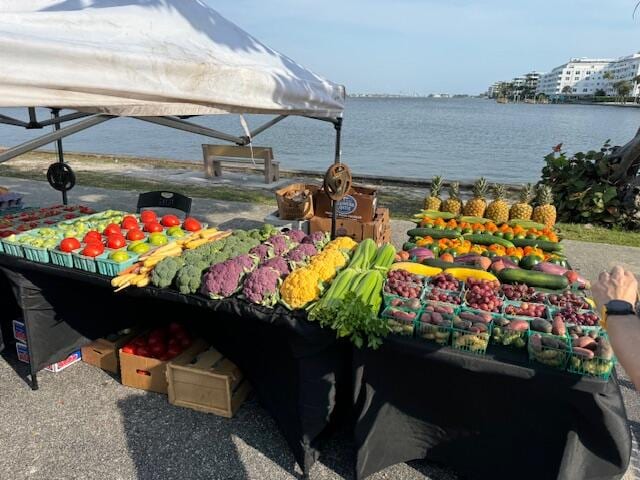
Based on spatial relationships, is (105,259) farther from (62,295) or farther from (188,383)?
(188,383)

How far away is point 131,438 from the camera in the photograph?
296cm

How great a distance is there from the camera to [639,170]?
873 cm

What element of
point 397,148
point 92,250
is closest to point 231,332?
point 92,250

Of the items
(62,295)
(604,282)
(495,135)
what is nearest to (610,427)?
(604,282)

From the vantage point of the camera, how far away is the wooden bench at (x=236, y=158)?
11953 millimetres

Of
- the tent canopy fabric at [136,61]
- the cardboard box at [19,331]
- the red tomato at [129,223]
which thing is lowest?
the cardboard box at [19,331]

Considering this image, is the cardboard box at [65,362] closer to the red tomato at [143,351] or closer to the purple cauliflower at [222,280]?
the red tomato at [143,351]

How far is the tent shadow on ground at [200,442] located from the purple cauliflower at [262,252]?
1.12 meters

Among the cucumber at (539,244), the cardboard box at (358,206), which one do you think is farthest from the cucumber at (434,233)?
the cardboard box at (358,206)

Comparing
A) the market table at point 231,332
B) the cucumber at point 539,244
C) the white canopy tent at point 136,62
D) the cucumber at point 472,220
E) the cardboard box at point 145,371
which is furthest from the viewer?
the cucumber at point 472,220

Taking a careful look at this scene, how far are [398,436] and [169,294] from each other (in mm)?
1636

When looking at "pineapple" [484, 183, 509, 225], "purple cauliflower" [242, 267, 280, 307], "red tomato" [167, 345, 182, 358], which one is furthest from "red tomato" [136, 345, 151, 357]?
"pineapple" [484, 183, 509, 225]

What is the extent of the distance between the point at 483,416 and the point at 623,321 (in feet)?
3.29

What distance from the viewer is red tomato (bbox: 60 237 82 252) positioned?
315 centimetres
